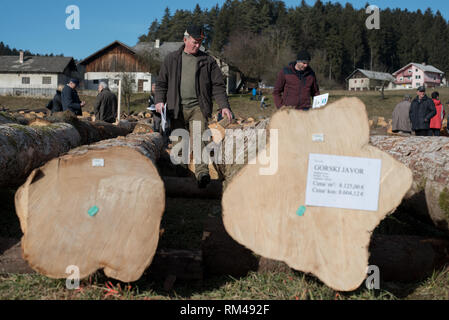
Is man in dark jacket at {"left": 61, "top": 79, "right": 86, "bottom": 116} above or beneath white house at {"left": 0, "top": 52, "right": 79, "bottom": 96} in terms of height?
beneath

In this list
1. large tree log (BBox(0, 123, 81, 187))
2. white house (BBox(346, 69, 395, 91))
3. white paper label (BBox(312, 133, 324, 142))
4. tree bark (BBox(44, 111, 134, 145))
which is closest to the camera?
white paper label (BBox(312, 133, 324, 142))

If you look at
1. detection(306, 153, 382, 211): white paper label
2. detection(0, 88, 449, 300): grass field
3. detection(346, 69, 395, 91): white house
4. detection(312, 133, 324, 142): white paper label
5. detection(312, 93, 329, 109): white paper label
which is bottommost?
detection(0, 88, 449, 300): grass field

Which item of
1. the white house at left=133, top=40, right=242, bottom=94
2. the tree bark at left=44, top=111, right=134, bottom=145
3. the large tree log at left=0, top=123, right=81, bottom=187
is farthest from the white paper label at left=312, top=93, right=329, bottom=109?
the white house at left=133, top=40, right=242, bottom=94

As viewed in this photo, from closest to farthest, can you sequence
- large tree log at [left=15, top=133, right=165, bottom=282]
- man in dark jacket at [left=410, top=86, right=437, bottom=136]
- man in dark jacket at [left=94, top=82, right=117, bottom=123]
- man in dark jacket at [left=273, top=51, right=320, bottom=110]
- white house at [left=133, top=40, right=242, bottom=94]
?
large tree log at [left=15, top=133, right=165, bottom=282] < man in dark jacket at [left=273, top=51, right=320, bottom=110] < man in dark jacket at [left=410, top=86, right=437, bottom=136] < man in dark jacket at [left=94, top=82, right=117, bottom=123] < white house at [left=133, top=40, right=242, bottom=94]

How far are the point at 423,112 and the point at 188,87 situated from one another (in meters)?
6.61

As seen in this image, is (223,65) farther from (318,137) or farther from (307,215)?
(307,215)

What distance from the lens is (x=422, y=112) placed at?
8.82 metres

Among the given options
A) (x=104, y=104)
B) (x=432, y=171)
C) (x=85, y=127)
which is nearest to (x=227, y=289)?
(x=432, y=171)

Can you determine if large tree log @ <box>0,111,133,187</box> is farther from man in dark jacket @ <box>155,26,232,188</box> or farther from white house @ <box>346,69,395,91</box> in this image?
white house @ <box>346,69,395,91</box>

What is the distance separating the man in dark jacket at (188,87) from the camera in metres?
4.35

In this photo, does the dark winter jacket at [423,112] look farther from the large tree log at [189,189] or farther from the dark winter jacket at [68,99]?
the dark winter jacket at [68,99]

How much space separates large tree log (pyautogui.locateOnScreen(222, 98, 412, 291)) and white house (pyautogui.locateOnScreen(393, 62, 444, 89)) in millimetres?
81509

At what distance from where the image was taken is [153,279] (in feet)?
9.38

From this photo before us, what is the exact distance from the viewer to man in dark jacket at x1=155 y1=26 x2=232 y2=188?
4.35 metres
